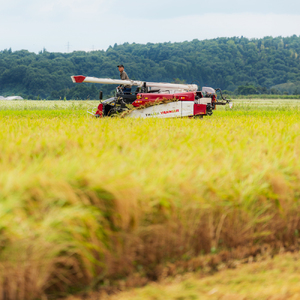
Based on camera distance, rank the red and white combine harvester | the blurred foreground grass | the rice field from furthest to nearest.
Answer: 1. the red and white combine harvester
2. the blurred foreground grass
3. the rice field

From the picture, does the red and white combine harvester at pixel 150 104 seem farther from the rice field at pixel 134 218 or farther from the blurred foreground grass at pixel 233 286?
the blurred foreground grass at pixel 233 286

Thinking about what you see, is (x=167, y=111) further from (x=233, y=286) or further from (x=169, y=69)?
(x=169, y=69)

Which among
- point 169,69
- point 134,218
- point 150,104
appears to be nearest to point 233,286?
point 134,218

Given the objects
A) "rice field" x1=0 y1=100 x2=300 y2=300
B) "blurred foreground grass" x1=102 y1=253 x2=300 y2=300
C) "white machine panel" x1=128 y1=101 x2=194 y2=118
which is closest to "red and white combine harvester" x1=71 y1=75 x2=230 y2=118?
"white machine panel" x1=128 y1=101 x2=194 y2=118

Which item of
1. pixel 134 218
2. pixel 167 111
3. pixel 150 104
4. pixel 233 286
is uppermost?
pixel 150 104

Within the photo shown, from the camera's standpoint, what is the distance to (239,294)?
105 inches

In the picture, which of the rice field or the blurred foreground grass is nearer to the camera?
the rice field

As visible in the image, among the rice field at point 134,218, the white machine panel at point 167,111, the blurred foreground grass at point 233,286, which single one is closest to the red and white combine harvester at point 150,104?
the white machine panel at point 167,111

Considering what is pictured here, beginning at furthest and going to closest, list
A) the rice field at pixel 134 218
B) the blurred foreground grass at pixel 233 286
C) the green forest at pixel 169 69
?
the green forest at pixel 169 69
the blurred foreground grass at pixel 233 286
the rice field at pixel 134 218

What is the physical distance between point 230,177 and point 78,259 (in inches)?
66.0

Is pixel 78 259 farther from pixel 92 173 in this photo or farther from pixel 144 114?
pixel 144 114

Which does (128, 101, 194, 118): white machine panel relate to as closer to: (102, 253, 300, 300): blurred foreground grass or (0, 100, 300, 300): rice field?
(0, 100, 300, 300): rice field

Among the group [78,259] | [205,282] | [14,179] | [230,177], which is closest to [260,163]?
[230,177]

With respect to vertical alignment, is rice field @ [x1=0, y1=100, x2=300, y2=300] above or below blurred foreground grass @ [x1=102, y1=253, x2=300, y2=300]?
above
